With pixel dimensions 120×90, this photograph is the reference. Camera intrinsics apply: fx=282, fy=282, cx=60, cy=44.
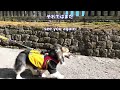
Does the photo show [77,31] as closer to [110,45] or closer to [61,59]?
[110,45]

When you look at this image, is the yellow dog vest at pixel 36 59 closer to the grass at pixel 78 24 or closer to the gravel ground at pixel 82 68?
the gravel ground at pixel 82 68

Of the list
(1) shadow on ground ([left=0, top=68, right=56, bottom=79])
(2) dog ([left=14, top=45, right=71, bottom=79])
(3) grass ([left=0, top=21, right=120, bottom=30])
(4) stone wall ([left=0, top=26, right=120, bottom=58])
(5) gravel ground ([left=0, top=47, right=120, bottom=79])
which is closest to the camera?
(2) dog ([left=14, top=45, right=71, bottom=79])

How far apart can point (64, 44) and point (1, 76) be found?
2747 millimetres

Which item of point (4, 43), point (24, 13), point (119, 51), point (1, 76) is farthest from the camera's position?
point (24, 13)

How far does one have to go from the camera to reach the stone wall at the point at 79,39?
7.42 meters

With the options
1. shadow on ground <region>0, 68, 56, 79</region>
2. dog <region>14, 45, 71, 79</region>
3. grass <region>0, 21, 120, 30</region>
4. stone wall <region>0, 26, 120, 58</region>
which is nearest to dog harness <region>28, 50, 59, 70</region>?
dog <region>14, 45, 71, 79</region>

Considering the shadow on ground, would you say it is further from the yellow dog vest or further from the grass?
the grass

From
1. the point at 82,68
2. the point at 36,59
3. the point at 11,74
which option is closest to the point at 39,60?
the point at 36,59

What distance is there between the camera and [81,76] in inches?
230

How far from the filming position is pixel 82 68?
21.2 ft

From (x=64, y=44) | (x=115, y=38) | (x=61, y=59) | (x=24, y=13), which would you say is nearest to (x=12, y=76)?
(x=61, y=59)

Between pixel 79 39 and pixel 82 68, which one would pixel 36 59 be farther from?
pixel 79 39

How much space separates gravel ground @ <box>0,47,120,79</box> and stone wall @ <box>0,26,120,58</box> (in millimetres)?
247

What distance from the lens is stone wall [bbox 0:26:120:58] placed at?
7.42 m
